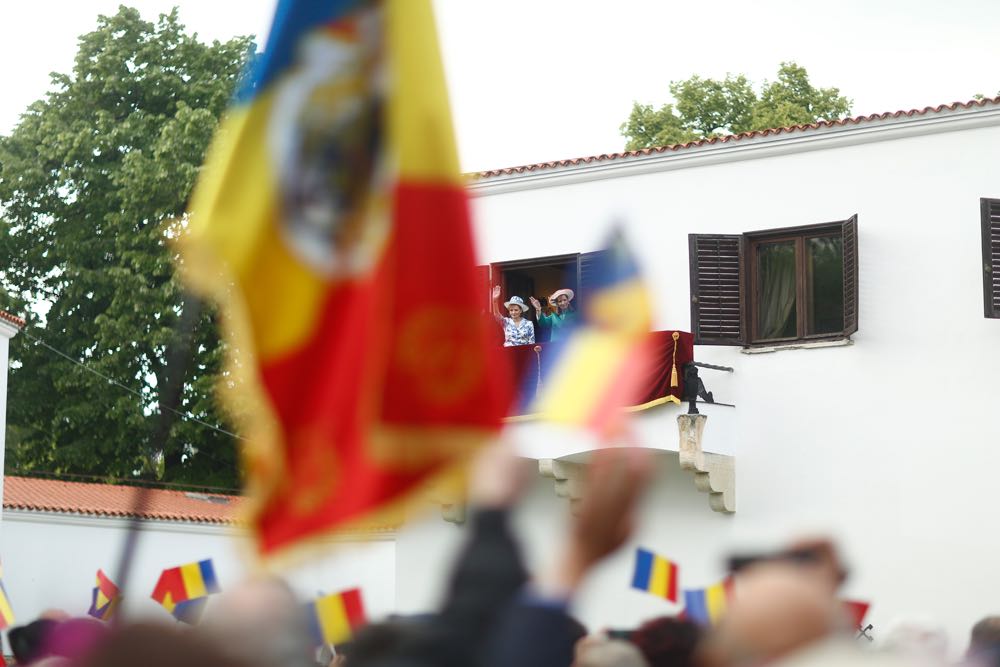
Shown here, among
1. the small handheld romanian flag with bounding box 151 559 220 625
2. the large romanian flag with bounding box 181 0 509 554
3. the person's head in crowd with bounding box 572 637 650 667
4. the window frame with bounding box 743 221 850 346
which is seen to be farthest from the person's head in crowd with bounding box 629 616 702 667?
the window frame with bounding box 743 221 850 346

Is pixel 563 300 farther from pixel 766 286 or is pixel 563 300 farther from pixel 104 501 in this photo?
pixel 104 501

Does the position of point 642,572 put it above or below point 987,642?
below

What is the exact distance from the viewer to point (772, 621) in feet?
10.1

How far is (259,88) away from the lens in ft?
13.0

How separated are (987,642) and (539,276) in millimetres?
16482

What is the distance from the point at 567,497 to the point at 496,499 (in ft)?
58.0

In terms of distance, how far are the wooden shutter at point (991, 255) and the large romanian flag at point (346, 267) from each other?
51.3 feet

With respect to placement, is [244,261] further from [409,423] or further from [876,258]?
[876,258]

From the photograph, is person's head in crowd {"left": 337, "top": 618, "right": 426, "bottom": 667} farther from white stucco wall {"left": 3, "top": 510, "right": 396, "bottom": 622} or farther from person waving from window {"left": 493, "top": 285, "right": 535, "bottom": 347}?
white stucco wall {"left": 3, "top": 510, "right": 396, "bottom": 622}

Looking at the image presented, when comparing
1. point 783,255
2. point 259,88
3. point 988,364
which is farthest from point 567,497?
point 259,88

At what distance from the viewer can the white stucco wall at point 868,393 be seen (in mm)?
18891

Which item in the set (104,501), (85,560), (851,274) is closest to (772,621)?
(851,274)

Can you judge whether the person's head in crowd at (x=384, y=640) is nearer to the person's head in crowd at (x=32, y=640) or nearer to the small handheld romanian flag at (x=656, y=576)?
the person's head in crowd at (x=32, y=640)

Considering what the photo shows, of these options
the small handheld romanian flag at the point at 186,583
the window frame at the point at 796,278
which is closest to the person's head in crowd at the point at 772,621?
the small handheld romanian flag at the point at 186,583
